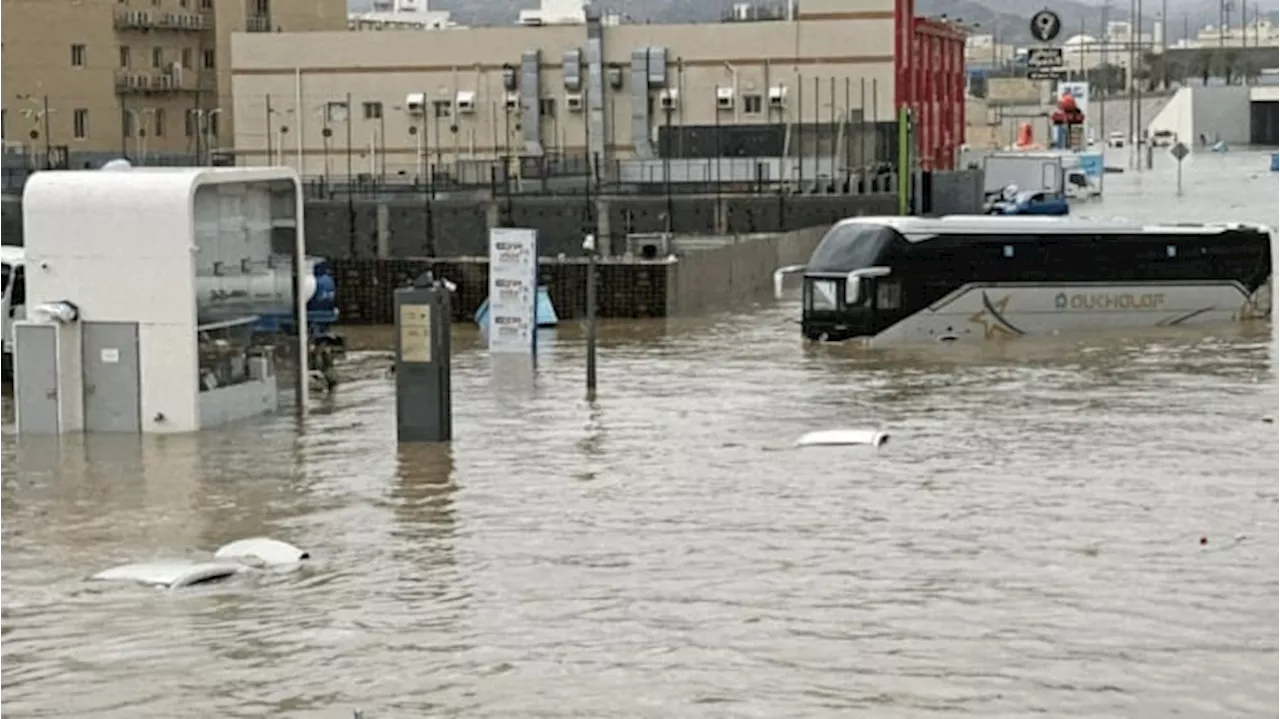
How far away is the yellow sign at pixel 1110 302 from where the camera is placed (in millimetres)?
39375

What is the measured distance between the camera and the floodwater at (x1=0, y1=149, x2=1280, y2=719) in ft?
46.0

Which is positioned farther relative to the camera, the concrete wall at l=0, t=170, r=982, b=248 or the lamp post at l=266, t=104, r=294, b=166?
the lamp post at l=266, t=104, r=294, b=166

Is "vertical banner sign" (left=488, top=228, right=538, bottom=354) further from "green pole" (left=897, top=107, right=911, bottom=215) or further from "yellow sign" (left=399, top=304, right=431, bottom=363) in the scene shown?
"green pole" (left=897, top=107, right=911, bottom=215)

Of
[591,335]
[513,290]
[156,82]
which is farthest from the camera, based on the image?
[156,82]

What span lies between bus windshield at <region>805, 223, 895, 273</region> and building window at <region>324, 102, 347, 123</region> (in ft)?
139

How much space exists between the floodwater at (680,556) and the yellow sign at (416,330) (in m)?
0.99

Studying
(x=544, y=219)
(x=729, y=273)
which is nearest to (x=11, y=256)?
(x=729, y=273)

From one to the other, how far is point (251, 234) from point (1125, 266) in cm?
1722

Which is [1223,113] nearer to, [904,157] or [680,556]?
[904,157]

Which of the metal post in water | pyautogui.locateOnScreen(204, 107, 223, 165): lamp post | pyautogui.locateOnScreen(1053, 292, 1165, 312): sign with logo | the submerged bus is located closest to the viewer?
the metal post in water

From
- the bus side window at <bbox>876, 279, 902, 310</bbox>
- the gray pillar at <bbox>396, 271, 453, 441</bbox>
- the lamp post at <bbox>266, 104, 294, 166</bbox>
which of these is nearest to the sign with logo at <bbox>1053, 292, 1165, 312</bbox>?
the bus side window at <bbox>876, 279, 902, 310</bbox>

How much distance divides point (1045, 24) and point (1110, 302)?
3149 inches

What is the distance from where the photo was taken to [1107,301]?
39719 millimetres

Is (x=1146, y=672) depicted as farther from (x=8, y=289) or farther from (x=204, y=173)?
(x=8, y=289)
